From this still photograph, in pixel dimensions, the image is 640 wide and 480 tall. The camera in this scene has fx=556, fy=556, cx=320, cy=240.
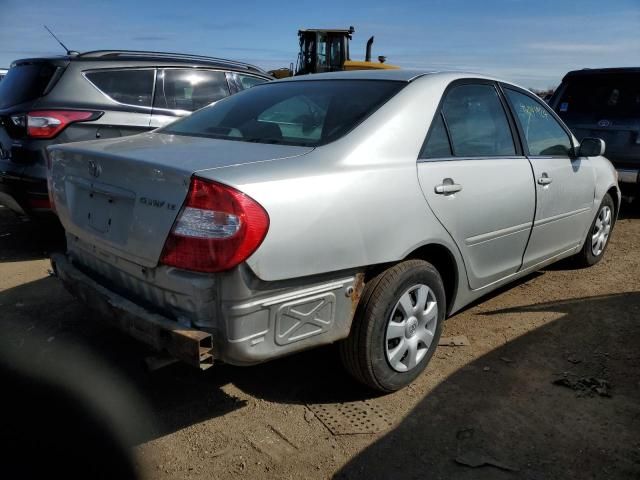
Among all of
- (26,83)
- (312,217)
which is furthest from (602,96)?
(26,83)

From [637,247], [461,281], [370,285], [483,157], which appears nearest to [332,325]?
[370,285]

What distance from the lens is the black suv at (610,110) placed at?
6922 millimetres

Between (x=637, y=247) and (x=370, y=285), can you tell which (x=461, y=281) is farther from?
(x=637, y=247)

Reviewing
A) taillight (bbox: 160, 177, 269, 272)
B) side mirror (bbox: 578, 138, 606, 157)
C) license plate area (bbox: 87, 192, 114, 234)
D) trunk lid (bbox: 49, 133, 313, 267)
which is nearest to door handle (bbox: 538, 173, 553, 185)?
side mirror (bbox: 578, 138, 606, 157)

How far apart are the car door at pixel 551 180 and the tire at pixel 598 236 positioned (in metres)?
0.40

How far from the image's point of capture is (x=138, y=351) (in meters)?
3.31

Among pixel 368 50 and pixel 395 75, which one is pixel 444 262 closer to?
pixel 395 75

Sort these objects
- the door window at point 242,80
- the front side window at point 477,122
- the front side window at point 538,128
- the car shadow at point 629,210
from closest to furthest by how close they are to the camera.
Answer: the front side window at point 477,122, the front side window at point 538,128, the door window at point 242,80, the car shadow at point 629,210

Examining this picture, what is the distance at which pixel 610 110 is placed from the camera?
7254 millimetres

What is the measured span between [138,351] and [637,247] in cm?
507

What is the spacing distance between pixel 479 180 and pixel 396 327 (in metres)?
0.99

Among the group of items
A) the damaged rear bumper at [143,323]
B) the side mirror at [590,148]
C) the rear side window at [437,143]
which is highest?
the rear side window at [437,143]

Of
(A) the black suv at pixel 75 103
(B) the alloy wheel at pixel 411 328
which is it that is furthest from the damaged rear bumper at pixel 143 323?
(A) the black suv at pixel 75 103

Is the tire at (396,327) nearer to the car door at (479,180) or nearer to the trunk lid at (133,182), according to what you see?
the car door at (479,180)
